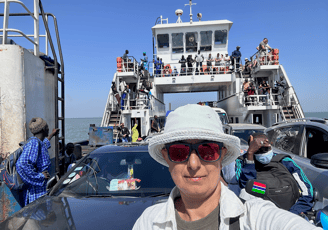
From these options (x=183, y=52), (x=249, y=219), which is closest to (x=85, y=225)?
(x=249, y=219)

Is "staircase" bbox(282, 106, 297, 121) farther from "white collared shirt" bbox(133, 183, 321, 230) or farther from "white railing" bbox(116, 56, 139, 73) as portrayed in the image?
"white collared shirt" bbox(133, 183, 321, 230)

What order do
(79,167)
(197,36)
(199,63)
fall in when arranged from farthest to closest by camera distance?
(197,36) < (199,63) < (79,167)

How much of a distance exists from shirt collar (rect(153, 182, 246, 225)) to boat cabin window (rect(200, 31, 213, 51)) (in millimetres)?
21033

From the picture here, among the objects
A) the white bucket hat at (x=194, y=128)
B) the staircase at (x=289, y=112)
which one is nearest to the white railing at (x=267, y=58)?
the staircase at (x=289, y=112)

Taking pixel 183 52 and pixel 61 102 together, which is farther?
pixel 183 52

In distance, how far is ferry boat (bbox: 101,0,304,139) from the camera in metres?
14.3

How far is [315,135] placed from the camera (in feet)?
12.3

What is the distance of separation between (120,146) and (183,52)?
18.7 metres

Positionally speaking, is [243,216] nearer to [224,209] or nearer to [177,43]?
[224,209]

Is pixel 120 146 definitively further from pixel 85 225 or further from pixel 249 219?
pixel 249 219

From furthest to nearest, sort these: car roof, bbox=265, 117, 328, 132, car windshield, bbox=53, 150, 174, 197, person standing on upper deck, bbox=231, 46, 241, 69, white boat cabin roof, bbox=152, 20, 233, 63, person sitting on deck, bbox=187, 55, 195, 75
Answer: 1. white boat cabin roof, bbox=152, 20, 233, 63
2. person sitting on deck, bbox=187, 55, 195, 75
3. person standing on upper deck, bbox=231, 46, 241, 69
4. car roof, bbox=265, 117, 328, 132
5. car windshield, bbox=53, 150, 174, 197

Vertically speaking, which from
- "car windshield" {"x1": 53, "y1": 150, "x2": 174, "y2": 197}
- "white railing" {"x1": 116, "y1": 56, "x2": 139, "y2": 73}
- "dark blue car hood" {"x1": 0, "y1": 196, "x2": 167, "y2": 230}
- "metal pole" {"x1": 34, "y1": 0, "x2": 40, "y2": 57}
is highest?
→ "white railing" {"x1": 116, "y1": 56, "x2": 139, "y2": 73}

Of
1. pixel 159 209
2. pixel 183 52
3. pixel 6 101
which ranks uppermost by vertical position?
pixel 183 52

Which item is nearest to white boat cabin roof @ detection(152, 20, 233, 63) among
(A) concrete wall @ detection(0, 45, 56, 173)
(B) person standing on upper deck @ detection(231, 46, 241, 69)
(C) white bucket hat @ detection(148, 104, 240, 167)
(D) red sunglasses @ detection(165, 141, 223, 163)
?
(B) person standing on upper deck @ detection(231, 46, 241, 69)
